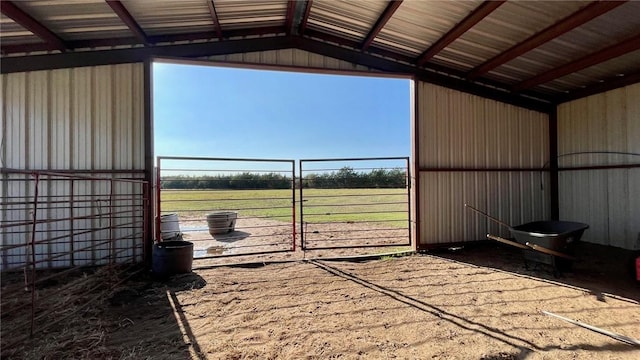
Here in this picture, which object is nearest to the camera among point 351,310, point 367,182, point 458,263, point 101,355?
point 101,355

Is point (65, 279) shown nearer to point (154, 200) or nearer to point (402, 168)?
point (154, 200)

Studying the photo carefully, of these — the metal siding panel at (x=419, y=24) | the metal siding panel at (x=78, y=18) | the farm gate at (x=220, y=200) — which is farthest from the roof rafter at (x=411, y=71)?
the metal siding panel at (x=78, y=18)

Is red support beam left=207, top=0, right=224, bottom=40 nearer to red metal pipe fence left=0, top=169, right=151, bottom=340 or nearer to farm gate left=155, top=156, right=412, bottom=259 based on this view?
farm gate left=155, top=156, right=412, bottom=259

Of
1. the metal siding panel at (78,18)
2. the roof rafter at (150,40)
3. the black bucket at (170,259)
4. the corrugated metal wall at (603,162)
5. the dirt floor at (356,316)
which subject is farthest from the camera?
the corrugated metal wall at (603,162)

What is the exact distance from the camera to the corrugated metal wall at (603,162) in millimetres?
5441

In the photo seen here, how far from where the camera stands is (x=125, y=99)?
470cm

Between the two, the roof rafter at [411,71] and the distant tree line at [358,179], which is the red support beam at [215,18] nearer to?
the roof rafter at [411,71]

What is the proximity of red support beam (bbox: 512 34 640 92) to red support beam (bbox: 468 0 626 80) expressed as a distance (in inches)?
39.8

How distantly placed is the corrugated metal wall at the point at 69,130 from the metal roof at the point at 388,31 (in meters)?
0.41

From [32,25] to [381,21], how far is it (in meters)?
4.63

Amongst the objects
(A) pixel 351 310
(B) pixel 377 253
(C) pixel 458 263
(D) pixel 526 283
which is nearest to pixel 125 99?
(A) pixel 351 310

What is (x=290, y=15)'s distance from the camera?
4.65 m

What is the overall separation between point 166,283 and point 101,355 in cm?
169

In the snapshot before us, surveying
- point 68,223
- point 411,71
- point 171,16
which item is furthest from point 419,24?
point 68,223
